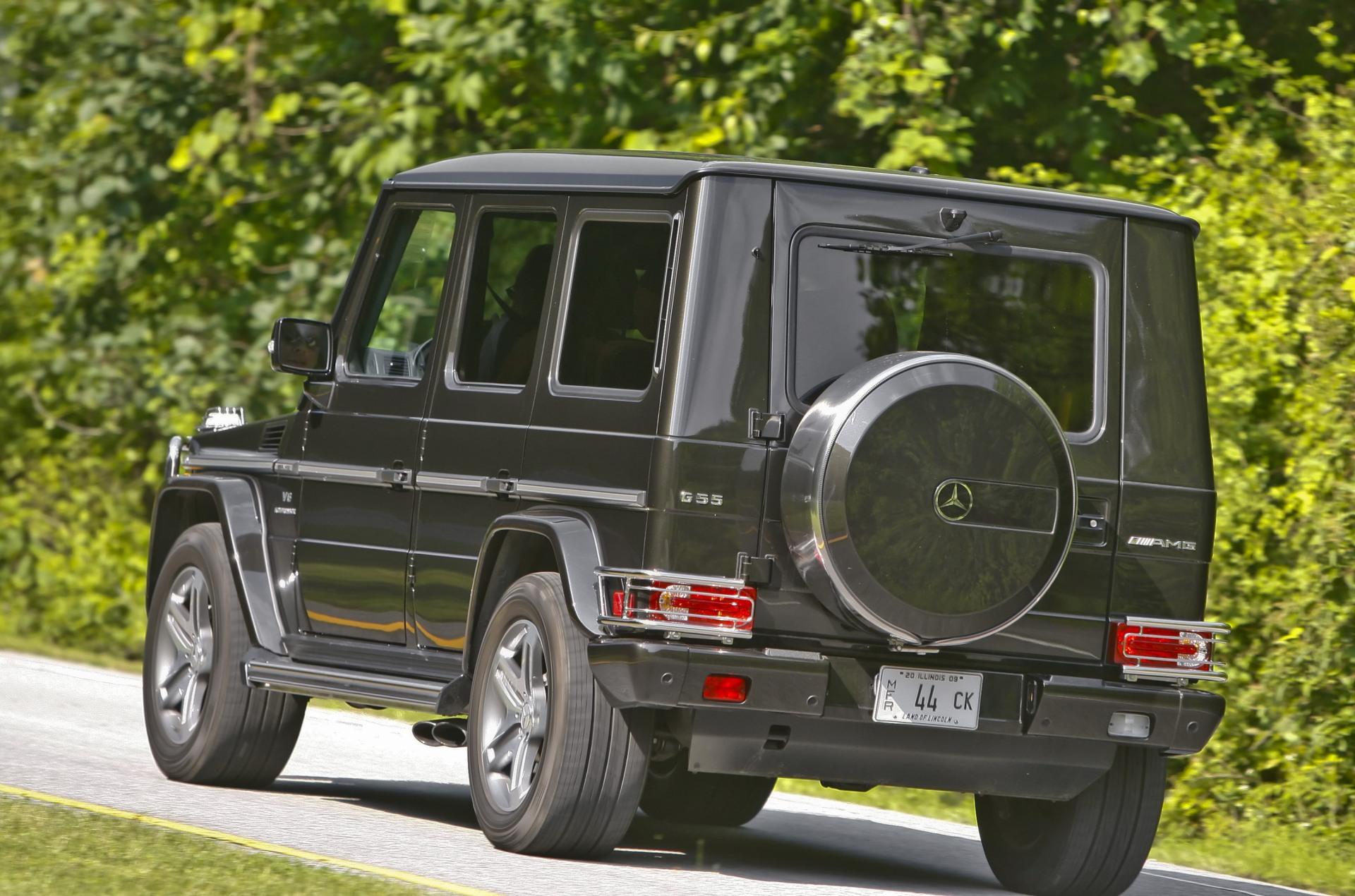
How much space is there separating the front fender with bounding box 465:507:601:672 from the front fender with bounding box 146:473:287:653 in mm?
1484

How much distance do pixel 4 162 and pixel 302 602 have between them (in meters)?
10.3

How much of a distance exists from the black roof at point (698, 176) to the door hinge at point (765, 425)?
2.37 feet

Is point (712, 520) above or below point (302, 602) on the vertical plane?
above

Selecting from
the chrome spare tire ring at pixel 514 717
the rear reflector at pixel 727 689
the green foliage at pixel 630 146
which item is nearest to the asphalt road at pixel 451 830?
the chrome spare tire ring at pixel 514 717

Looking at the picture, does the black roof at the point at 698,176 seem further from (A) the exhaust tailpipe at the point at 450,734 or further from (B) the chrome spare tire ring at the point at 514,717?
(A) the exhaust tailpipe at the point at 450,734

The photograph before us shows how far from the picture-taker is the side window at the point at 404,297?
787cm

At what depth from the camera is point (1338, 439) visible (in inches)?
375

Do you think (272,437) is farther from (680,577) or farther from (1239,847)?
(1239,847)

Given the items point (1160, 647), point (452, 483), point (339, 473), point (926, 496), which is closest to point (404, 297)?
Answer: point (339, 473)

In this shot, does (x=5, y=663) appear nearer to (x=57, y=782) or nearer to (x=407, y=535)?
(x=57, y=782)

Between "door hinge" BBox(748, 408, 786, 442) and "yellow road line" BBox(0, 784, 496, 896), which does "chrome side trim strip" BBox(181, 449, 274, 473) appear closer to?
"yellow road line" BBox(0, 784, 496, 896)

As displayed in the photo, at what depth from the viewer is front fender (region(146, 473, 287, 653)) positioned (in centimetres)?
826

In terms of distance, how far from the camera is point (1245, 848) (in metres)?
9.17

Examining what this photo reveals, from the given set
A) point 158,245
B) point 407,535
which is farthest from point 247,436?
point 158,245
